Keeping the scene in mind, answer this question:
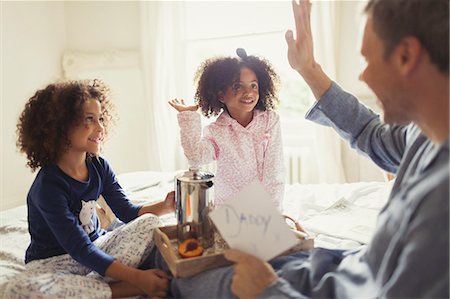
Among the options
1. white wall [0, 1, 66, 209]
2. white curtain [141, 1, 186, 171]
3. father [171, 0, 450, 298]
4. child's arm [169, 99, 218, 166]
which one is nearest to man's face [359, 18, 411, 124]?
father [171, 0, 450, 298]

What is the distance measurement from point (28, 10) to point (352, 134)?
2811 millimetres

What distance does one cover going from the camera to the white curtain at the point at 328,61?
257 cm

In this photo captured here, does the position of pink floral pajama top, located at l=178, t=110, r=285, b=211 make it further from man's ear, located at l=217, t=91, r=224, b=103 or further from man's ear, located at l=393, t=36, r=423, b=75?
man's ear, located at l=393, t=36, r=423, b=75

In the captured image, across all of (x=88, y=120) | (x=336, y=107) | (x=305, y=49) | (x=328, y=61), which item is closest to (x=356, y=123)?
(x=336, y=107)

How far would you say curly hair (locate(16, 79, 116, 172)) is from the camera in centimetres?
115

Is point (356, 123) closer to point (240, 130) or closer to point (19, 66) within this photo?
point (240, 130)

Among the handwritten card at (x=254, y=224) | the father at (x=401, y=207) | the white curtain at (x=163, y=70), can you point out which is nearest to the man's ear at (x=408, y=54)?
the father at (x=401, y=207)

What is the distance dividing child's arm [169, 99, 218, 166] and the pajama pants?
A: 1.11 ft

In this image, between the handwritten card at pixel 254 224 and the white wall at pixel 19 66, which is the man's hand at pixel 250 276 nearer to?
the handwritten card at pixel 254 224

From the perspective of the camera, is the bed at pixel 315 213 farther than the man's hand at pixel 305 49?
Yes

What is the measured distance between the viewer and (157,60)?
9.93 feet

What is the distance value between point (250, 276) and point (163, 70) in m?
2.43

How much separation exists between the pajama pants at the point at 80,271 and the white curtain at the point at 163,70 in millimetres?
1902

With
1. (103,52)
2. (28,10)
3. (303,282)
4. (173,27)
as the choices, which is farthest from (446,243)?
(28,10)
